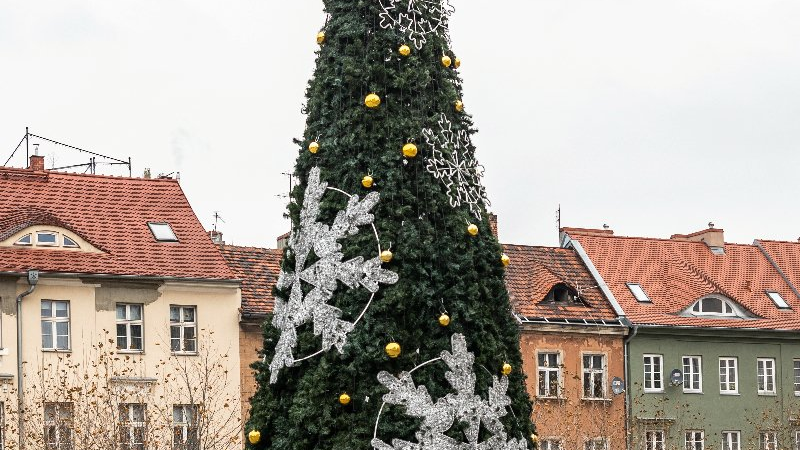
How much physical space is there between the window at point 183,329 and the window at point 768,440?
14257mm

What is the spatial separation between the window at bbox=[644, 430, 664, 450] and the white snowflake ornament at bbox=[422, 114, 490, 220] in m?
28.0

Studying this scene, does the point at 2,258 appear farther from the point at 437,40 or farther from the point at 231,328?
the point at 437,40

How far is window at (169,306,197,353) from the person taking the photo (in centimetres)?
3566

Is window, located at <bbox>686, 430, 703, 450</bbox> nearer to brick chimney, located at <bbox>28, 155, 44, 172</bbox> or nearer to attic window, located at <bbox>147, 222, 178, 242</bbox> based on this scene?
attic window, located at <bbox>147, 222, 178, 242</bbox>

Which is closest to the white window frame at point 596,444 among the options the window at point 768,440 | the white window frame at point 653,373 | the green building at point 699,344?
the green building at point 699,344

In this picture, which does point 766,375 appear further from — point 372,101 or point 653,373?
point 372,101

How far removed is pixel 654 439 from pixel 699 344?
3219mm

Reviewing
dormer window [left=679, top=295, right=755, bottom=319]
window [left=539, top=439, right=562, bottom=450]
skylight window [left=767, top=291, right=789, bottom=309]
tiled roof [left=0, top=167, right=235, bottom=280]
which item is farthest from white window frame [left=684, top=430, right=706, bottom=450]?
tiled roof [left=0, top=167, right=235, bottom=280]

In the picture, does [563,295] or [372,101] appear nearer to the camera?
[372,101]

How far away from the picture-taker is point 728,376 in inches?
1702

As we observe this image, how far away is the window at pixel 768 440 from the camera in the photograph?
135 ft

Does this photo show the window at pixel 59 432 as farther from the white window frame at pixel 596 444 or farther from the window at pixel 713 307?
the window at pixel 713 307

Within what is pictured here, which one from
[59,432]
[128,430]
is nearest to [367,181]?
[59,432]

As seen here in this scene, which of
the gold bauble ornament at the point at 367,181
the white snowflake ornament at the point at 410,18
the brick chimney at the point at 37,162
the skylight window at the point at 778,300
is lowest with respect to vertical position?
the gold bauble ornament at the point at 367,181
